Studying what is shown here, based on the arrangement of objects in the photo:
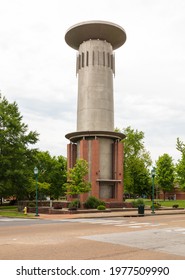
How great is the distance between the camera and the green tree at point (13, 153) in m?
50.1

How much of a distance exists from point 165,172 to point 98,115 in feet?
155

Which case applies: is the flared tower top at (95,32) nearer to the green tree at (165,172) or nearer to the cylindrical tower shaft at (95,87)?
the cylindrical tower shaft at (95,87)

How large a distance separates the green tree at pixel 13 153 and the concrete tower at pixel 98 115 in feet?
23.6

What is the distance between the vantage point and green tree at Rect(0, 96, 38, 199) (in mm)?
50094

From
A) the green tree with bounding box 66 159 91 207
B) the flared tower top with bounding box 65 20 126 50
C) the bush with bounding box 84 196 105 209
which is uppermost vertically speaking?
the flared tower top with bounding box 65 20 126 50

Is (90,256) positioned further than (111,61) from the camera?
No

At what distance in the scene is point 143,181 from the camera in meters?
102

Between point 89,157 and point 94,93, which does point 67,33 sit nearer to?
point 94,93

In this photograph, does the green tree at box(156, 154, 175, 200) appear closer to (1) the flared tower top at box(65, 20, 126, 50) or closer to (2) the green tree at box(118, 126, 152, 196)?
(2) the green tree at box(118, 126, 152, 196)

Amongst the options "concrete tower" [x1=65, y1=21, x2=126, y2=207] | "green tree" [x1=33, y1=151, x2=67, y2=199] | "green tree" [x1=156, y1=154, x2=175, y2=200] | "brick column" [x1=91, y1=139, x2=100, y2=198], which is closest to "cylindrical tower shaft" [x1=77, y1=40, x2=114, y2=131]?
"concrete tower" [x1=65, y1=21, x2=126, y2=207]

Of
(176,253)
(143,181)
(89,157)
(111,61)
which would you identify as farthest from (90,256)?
(143,181)

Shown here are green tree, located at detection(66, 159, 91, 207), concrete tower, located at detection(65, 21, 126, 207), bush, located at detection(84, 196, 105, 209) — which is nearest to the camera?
green tree, located at detection(66, 159, 91, 207)

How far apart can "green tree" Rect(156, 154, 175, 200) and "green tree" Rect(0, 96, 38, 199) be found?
1890 inches
